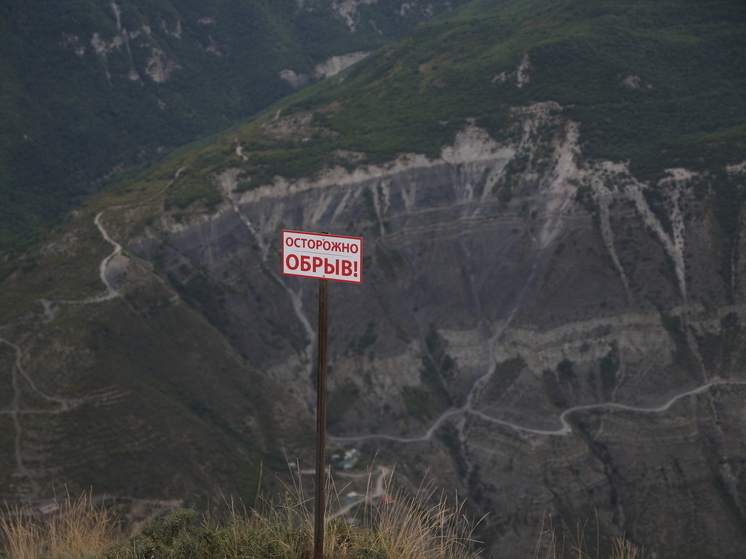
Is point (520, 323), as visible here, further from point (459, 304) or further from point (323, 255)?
point (323, 255)

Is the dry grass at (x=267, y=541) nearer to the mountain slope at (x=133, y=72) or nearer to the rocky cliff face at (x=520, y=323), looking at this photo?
the rocky cliff face at (x=520, y=323)

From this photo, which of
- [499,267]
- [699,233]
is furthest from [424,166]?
[699,233]

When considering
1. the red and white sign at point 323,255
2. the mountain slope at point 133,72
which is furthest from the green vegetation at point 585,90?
the red and white sign at point 323,255

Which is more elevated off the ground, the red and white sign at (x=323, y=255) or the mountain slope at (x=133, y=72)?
the mountain slope at (x=133, y=72)

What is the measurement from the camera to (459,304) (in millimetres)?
65000

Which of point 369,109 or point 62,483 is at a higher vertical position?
point 369,109

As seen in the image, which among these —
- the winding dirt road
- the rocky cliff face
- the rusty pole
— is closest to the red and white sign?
the rusty pole

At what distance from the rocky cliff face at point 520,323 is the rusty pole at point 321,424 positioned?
42.3 m

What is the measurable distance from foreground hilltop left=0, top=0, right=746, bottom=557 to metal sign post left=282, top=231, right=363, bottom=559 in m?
34.8

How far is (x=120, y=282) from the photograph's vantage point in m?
56.8

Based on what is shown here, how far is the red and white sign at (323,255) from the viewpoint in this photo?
10469mm

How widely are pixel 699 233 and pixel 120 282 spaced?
50062 mm

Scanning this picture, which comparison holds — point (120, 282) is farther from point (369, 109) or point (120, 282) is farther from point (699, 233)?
point (699, 233)

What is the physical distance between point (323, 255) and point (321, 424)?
247cm
